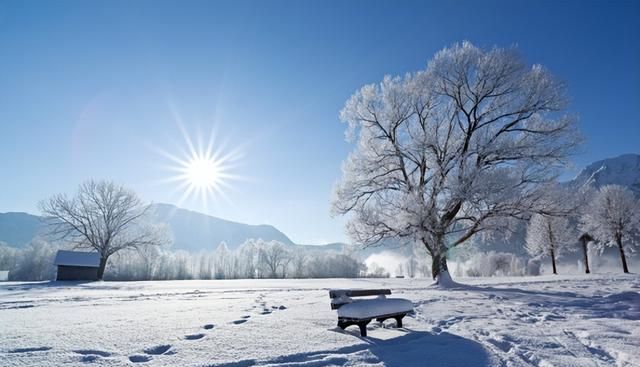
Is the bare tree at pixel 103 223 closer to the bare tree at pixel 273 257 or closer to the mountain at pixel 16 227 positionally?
Answer: the bare tree at pixel 273 257

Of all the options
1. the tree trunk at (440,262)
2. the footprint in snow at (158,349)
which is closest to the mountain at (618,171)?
the tree trunk at (440,262)

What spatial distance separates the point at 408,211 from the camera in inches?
667

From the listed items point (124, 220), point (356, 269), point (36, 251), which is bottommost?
point (356, 269)

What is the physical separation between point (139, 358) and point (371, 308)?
12.8 ft

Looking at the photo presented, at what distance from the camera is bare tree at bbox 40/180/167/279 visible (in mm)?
37031

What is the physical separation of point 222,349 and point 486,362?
12.5 ft

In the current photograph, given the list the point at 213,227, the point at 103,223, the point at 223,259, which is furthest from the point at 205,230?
the point at 103,223

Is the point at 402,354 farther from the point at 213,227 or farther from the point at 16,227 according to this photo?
the point at 16,227

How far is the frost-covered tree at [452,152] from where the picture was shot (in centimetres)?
1681

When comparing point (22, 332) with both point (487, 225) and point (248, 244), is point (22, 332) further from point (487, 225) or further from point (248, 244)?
point (248, 244)

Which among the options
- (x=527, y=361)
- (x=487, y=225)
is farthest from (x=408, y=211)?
(x=527, y=361)

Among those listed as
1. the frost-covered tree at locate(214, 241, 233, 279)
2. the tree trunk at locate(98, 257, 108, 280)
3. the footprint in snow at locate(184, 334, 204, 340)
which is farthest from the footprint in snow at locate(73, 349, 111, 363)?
the frost-covered tree at locate(214, 241, 233, 279)

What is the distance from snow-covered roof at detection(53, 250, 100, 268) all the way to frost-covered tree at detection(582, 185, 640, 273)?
5433 cm

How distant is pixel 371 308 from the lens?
5.93 m
